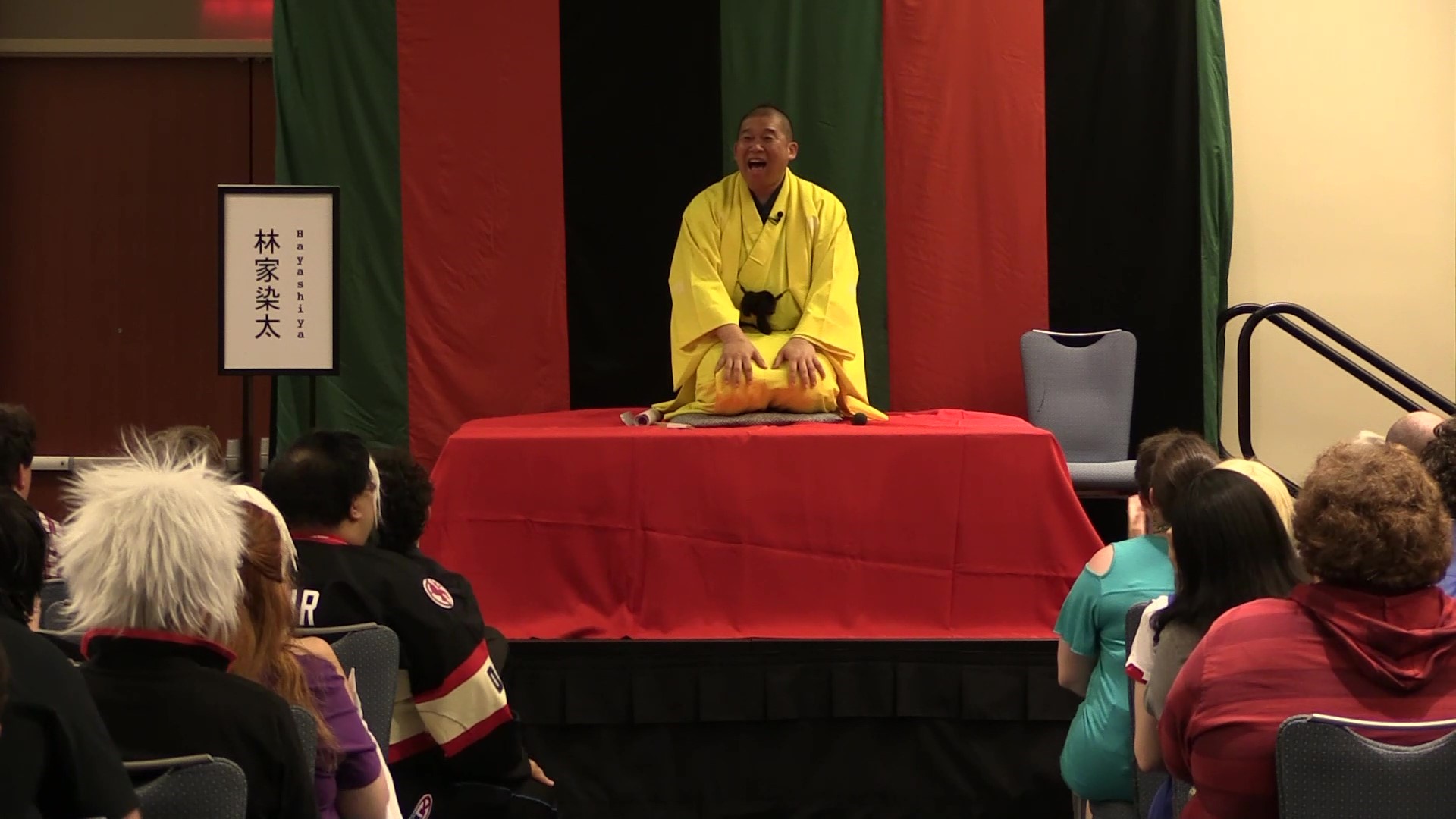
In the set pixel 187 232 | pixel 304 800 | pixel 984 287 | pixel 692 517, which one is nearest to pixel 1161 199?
pixel 984 287

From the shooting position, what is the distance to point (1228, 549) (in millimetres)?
2113

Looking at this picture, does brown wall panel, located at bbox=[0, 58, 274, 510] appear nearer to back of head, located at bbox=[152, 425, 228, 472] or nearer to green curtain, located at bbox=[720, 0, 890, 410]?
green curtain, located at bbox=[720, 0, 890, 410]

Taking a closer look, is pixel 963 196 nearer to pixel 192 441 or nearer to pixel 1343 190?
pixel 1343 190

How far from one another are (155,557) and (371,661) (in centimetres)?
56

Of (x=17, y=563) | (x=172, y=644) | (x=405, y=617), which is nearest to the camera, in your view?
(x=172, y=644)

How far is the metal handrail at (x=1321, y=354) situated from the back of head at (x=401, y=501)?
3.51m

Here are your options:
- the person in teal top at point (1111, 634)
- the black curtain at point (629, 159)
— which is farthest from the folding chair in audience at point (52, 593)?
the black curtain at point (629, 159)

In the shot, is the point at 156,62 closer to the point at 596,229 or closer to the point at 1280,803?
the point at 596,229

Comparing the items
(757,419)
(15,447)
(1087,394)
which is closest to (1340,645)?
(15,447)

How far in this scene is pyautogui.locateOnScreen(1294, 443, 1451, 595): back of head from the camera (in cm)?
183

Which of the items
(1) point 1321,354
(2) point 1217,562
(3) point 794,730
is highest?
(1) point 1321,354

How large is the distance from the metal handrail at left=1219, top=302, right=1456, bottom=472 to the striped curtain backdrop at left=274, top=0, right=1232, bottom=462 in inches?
10.2

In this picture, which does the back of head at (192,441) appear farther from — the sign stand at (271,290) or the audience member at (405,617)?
the sign stand at (271,290)

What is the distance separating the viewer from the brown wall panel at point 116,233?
6.28m
